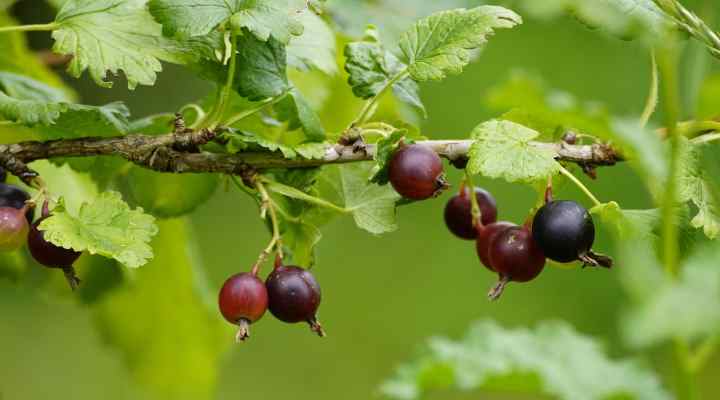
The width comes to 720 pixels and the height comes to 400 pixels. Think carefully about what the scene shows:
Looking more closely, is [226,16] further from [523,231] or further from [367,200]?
[523,231]

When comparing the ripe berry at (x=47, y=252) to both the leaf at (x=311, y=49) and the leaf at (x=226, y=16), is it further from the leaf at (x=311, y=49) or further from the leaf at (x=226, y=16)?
the leaf at (x=311, y=49)

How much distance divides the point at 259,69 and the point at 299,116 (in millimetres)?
68

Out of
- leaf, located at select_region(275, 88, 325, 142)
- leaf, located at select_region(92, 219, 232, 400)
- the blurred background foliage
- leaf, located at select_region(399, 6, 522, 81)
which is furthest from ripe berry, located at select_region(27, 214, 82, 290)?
the blurred background foliage

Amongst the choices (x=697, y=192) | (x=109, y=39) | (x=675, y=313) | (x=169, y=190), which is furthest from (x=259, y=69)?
(x=675, y=313)

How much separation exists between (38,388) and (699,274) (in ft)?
10.7

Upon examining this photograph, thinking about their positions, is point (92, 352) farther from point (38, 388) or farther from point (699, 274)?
point (699, 274)

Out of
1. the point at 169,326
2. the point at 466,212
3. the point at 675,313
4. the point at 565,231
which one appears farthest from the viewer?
the point at 169,326

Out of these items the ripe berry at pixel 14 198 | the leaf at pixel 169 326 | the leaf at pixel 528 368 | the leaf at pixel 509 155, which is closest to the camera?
the leaf at pixel 528 368

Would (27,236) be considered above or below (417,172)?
below

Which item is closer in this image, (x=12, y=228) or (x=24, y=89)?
(x=12, y=228)

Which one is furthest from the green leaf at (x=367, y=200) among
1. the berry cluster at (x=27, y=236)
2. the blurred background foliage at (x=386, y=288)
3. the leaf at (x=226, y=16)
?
Answer: the blurred background foliage at (x=386, y=288)

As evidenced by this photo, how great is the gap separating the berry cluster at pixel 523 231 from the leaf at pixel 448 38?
0.40 ft

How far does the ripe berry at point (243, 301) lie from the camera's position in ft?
3.55

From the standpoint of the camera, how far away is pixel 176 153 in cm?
117
